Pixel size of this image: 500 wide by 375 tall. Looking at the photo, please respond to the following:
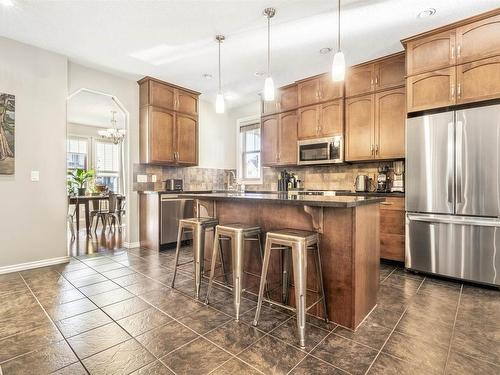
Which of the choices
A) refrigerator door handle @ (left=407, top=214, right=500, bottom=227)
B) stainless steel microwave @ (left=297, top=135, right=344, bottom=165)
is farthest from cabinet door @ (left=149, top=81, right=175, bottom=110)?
refrigerator door handle @ (left=407, top=214, right=500, bottom=227)

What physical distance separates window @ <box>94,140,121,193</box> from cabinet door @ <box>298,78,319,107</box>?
5.87 meters

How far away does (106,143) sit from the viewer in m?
7.88

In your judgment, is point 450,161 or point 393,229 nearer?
point 450,161

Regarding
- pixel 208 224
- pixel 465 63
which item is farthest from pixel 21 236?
pixel 465 63

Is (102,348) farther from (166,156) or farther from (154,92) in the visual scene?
(154,92)

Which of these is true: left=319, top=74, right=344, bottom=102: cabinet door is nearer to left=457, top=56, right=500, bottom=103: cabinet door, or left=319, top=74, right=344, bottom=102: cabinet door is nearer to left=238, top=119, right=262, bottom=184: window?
left=457, top=56, right=500, bottom=103: cabinet door

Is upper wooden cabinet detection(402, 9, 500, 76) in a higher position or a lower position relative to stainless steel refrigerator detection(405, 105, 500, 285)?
higher

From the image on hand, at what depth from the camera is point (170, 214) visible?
173 inches

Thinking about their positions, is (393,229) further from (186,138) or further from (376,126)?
(186,138)

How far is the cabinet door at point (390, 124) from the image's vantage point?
3.54 meters

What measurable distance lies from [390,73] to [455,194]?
6.02 feet

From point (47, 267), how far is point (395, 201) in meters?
4.55

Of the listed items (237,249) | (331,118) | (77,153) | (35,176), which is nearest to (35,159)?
(35,176)

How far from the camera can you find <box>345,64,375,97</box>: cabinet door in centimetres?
380
